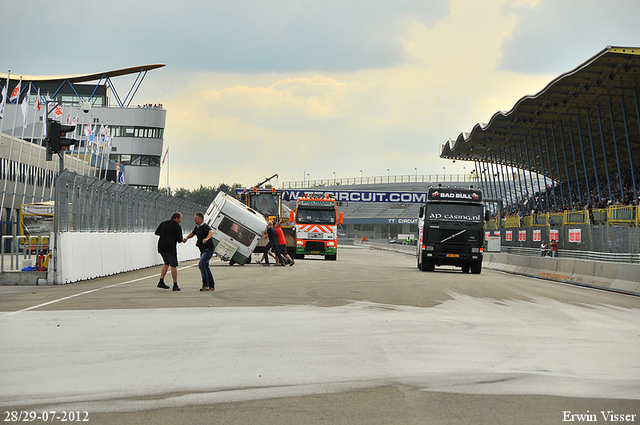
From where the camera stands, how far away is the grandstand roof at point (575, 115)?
143 feet

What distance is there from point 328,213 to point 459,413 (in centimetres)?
3642

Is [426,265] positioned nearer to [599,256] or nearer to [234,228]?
[599,256]

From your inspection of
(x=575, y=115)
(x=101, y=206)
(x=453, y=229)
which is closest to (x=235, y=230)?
(x=101, y=206)

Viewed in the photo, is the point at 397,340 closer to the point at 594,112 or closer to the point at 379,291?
the point at 379,291

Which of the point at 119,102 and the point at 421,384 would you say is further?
Result: the point at 119,102

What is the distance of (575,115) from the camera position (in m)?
57.2

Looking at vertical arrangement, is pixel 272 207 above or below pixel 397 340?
above

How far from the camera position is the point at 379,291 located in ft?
59.4

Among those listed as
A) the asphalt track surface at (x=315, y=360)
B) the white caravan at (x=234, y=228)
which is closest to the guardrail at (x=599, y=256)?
the white caravan at (x=234, y=228)

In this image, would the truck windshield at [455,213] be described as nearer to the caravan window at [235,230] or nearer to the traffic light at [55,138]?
the caravan window at [235,230]

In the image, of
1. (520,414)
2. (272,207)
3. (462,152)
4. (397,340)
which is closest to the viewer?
(520,414)

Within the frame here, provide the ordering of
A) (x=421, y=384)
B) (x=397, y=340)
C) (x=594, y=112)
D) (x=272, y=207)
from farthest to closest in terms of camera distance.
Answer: (x=594, y=112)
(x=272, y=207)
(x=397, y=340)
(x=421, y=384)

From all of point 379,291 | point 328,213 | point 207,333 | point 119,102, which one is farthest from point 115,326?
point 119,102

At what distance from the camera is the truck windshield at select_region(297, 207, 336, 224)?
1652 inches
